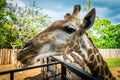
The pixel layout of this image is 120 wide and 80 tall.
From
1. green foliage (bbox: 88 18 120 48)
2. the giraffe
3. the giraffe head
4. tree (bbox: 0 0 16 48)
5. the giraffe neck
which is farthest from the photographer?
green foliage (bbox: 88 18 120 48)

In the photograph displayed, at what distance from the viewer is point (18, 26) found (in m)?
23.5

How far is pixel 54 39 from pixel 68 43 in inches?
11.0

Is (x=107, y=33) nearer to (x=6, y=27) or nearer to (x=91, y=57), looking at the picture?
(x=6, y=27)

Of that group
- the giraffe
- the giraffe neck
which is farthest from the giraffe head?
the giraffe neck

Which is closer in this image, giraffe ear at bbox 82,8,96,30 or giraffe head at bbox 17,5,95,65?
giraffe head at bbox 17,5,95,65

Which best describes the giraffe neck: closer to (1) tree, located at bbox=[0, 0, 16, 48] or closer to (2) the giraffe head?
(2) the giraffe head

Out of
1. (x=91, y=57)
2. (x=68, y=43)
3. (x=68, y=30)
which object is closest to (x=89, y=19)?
(x=68, y=30)

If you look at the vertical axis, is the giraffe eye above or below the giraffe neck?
above

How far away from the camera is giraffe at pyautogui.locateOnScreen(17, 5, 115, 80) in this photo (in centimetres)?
225

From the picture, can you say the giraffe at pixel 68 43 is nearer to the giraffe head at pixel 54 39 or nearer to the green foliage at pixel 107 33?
the giraffe head at pixel 54 39

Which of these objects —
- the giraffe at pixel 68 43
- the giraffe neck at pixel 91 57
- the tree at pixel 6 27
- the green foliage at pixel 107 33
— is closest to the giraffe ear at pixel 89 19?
the giraffe at pixel 68 43

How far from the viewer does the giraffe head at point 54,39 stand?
6.98ft

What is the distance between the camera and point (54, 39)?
2.54 m

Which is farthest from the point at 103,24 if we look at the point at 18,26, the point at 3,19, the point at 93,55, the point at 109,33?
the point at 93,55
